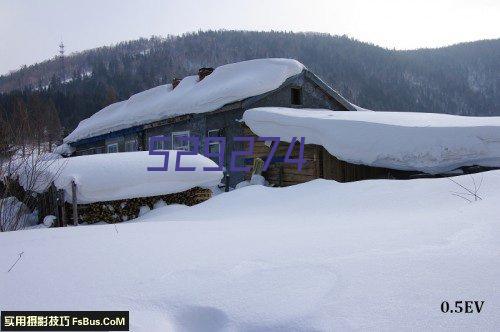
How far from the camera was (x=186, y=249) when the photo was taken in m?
2.75

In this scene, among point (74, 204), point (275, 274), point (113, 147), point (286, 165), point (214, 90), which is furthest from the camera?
point (113, 147)

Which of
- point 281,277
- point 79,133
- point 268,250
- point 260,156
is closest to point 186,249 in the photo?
point 268,250

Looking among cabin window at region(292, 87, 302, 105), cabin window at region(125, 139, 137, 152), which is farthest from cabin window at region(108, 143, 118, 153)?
cabin window at region(292, 87, 302, 105)

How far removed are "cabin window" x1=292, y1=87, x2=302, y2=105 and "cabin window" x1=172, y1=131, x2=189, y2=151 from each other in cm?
459

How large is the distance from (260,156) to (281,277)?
1166cm

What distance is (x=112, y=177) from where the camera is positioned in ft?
28.2

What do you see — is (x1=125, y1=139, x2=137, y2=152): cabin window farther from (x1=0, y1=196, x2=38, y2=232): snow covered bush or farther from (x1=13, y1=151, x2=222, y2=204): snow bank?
(x1=0, y1=196, x2=38, y2=232): snow covered bush

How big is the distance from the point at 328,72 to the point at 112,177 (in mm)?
74780

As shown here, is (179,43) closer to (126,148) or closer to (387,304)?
(126,148)

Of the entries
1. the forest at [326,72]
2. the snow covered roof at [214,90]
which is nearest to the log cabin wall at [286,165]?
the snow covered roof at [214,90]

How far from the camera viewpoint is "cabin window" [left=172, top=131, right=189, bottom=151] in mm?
16266

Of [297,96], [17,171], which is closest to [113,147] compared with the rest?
[297,96]

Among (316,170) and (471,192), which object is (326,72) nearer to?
(316,170)

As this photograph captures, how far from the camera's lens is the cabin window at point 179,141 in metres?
16.3
